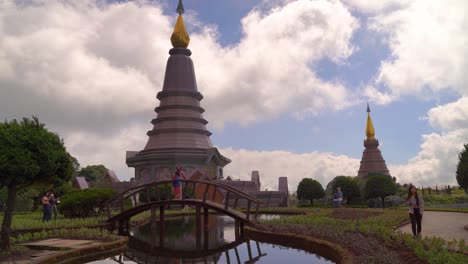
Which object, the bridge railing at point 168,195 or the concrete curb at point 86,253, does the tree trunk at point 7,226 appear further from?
the bridge railing at point 168,195

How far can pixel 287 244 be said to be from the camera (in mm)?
16000

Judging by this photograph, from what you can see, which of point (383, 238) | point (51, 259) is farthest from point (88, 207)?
point (383, 238)

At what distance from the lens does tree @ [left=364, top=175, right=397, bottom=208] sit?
43344 mm

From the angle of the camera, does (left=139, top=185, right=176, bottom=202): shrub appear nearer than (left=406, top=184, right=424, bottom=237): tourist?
No

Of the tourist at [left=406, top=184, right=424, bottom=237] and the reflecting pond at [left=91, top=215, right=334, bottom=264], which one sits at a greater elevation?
the tourist at [left=406, top=184, right=424, bottom=237]

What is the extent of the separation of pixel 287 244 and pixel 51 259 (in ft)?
27.4

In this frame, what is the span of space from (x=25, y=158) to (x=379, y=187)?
37.0m

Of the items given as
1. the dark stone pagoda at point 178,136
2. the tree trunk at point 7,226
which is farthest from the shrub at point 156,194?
the tree trunk at point 7,226

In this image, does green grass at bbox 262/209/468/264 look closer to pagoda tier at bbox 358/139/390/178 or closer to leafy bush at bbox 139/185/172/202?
leafy bush at bbox 139/185/172/202

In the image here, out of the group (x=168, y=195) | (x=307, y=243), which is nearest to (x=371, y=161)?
(x=168, y=195)

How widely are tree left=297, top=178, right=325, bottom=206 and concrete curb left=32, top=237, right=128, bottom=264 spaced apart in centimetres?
3094

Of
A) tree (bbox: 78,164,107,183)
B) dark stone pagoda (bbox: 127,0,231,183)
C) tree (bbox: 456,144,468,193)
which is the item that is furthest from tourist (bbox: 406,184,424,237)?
tree (bbox: 78,164,107,183)

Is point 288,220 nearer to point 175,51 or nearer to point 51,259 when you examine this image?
point 51,259

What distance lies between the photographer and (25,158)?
14086mm
